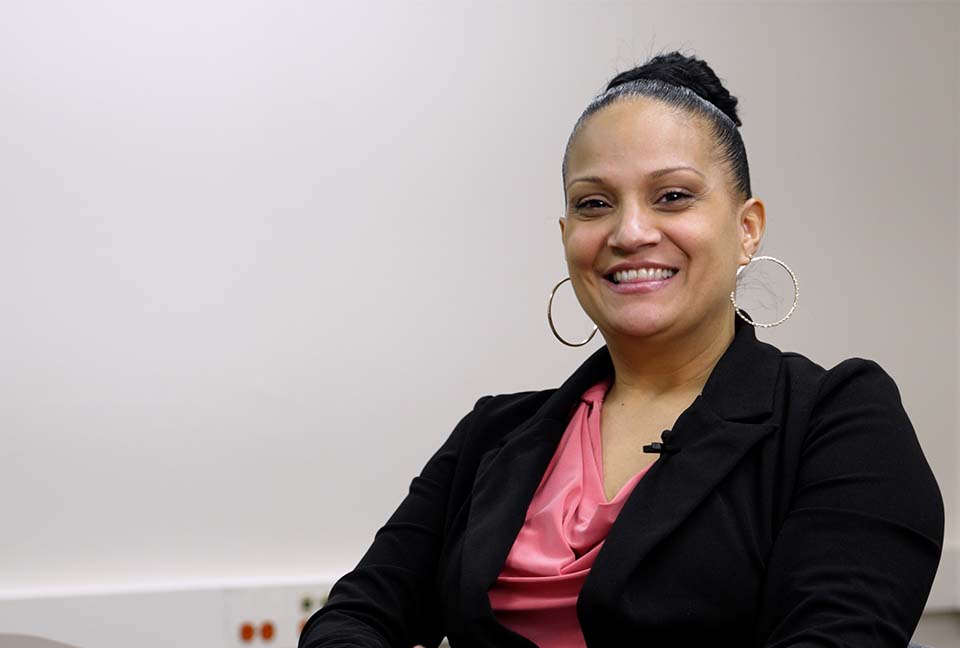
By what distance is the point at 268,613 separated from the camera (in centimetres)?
293

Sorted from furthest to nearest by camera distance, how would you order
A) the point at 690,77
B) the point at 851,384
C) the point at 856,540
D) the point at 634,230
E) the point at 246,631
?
the point at 246,631 < the point at 690,77 < the point at 634,230 < the point at 851,384 < the point at 856,540

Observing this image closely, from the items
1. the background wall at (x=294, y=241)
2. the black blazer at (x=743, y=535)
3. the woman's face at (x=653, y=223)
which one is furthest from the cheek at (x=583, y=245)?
the background wall at (x=294, y=241)

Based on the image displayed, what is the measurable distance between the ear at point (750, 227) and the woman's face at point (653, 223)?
3cm

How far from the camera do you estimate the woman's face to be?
158 centimetres

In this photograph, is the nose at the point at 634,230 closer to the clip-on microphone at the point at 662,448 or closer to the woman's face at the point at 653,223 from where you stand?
the woman's face at the point at 653,223

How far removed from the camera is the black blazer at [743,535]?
1311mm

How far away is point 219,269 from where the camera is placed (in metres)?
2.94

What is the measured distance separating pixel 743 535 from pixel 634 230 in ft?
1.40

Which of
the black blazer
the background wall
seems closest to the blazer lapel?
the black blazer

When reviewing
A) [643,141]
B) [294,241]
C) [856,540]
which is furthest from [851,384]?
[294,241]

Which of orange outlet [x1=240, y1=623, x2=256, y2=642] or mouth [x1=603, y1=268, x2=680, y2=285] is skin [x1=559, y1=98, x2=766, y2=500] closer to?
mouth [x1=603, y1=268, x2=680, y2=285]

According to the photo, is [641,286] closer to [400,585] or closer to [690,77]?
Result: [690,77]

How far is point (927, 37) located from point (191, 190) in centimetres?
211

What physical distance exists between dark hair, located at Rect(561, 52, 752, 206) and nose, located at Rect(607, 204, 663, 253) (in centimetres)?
13
